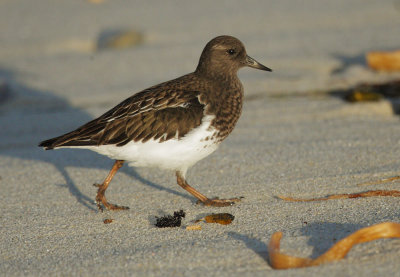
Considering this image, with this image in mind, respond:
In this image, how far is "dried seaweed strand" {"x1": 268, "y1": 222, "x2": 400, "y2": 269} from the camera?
3.25m

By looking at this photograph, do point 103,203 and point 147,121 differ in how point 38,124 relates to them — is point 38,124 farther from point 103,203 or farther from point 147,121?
point 147,121

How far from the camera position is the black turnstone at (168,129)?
4281 millimetres

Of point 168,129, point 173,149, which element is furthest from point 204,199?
point 168,129

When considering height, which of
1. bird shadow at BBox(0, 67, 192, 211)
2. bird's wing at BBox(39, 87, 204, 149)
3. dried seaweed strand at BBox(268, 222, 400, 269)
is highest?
bird's wing at BBox(39, 87, 204, 149)

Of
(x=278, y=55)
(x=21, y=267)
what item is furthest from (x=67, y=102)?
(x=21, y=267)

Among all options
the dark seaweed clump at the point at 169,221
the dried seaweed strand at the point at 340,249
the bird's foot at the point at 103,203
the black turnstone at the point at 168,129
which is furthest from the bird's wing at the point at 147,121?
the dried seaweed strand at the point at 340,249

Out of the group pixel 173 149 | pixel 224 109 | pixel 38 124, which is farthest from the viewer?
pixel 38 124

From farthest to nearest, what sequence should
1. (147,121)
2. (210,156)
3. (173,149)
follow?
(210,156) < (147,121) < (173,149)

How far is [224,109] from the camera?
4.48 metres

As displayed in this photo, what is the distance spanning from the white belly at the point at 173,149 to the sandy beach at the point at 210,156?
0.40 m

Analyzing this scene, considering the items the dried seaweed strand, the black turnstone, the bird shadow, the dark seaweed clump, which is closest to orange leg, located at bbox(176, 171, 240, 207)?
the black turnstone

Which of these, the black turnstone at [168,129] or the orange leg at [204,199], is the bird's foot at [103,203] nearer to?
the black turnstone at [168,129]

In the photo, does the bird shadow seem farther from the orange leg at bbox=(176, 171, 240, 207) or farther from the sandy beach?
the orange leg at bbox=(176, 171, 240, 207)

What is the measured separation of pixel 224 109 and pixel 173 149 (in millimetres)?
522
